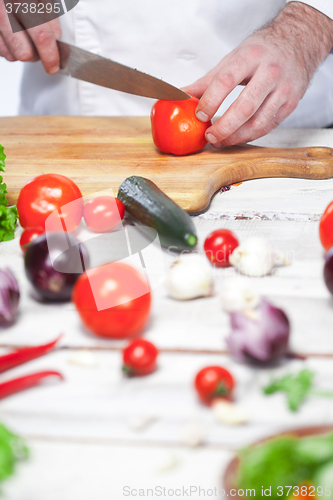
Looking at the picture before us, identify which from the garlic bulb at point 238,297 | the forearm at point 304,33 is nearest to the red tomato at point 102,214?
the garlic bulb at point 238,297

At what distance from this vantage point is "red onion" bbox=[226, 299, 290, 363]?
28.6 inches

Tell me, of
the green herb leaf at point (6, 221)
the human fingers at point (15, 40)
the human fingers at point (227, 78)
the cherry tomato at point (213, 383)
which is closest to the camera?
the cherry tomato at point (213, 383)

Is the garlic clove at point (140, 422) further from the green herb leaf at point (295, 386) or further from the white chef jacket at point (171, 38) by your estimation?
the white chef jacket at point (171, 38)

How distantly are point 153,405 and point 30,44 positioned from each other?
160 cm

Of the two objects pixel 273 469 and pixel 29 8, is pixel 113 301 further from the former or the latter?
pixel 29 8

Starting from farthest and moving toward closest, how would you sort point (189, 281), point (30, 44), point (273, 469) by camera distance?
point (30, 44) → point (189, 281) → point (273, 469)

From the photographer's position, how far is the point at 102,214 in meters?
1.21

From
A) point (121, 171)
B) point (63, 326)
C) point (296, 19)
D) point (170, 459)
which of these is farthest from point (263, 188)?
point (170, 459)

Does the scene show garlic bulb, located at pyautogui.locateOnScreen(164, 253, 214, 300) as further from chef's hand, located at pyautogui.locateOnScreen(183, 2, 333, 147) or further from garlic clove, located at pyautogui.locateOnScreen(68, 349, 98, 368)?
chef's hand, located at pyautogui.locateOnScreen(183, 2, 333, 147)

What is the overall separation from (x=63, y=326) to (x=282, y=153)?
1.03 metres

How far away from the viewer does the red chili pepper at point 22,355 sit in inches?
29.7

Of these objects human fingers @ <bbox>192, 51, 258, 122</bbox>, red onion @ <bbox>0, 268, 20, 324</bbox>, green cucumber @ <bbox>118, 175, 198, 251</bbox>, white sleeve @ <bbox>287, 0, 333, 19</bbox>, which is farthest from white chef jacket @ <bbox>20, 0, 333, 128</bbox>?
red onion @ <bbox>0, 268, 20, 324</bbox>

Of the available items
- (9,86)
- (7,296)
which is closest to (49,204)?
(7,296)

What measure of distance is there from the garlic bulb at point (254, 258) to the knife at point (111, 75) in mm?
770
